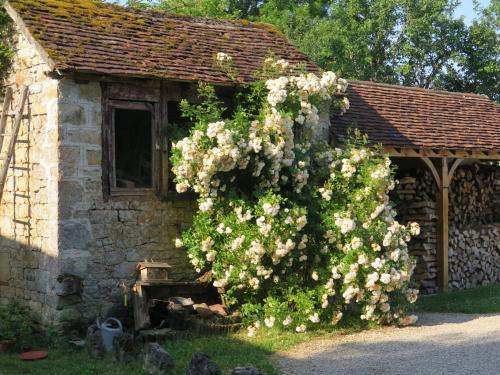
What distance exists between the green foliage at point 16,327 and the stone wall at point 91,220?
49 centimetres

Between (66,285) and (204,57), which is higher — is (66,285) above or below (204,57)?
below

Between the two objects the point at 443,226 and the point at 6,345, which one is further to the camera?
the point at 443,226

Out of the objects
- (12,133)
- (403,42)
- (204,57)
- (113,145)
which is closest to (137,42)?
(204,57)

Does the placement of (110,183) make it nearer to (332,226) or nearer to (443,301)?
(332,226)

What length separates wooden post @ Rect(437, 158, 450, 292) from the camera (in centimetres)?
1330

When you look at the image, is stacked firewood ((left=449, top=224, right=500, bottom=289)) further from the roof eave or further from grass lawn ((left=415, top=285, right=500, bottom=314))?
the roof eave

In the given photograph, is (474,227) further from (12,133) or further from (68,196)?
(12,133)

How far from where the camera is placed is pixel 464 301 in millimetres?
12086

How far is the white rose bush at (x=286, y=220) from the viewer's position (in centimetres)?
896

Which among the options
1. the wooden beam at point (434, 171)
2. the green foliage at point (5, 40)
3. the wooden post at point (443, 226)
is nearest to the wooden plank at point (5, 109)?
the green foliage at point (5, 40)

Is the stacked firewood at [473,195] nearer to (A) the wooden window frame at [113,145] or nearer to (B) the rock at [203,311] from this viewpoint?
Answer: (B) the rock at [203,311]

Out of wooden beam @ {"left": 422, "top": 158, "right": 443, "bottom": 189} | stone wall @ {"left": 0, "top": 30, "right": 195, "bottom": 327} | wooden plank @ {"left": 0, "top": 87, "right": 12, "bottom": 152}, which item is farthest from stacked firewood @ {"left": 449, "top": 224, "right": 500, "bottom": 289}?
wooden plank @ {"left": 0, "top": 87, "right": 12, "bottom": 152}

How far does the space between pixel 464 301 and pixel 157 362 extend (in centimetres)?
668

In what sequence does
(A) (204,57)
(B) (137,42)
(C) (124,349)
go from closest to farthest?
(C) (124,349)
(B) (137,42)
(A) (204,57)
